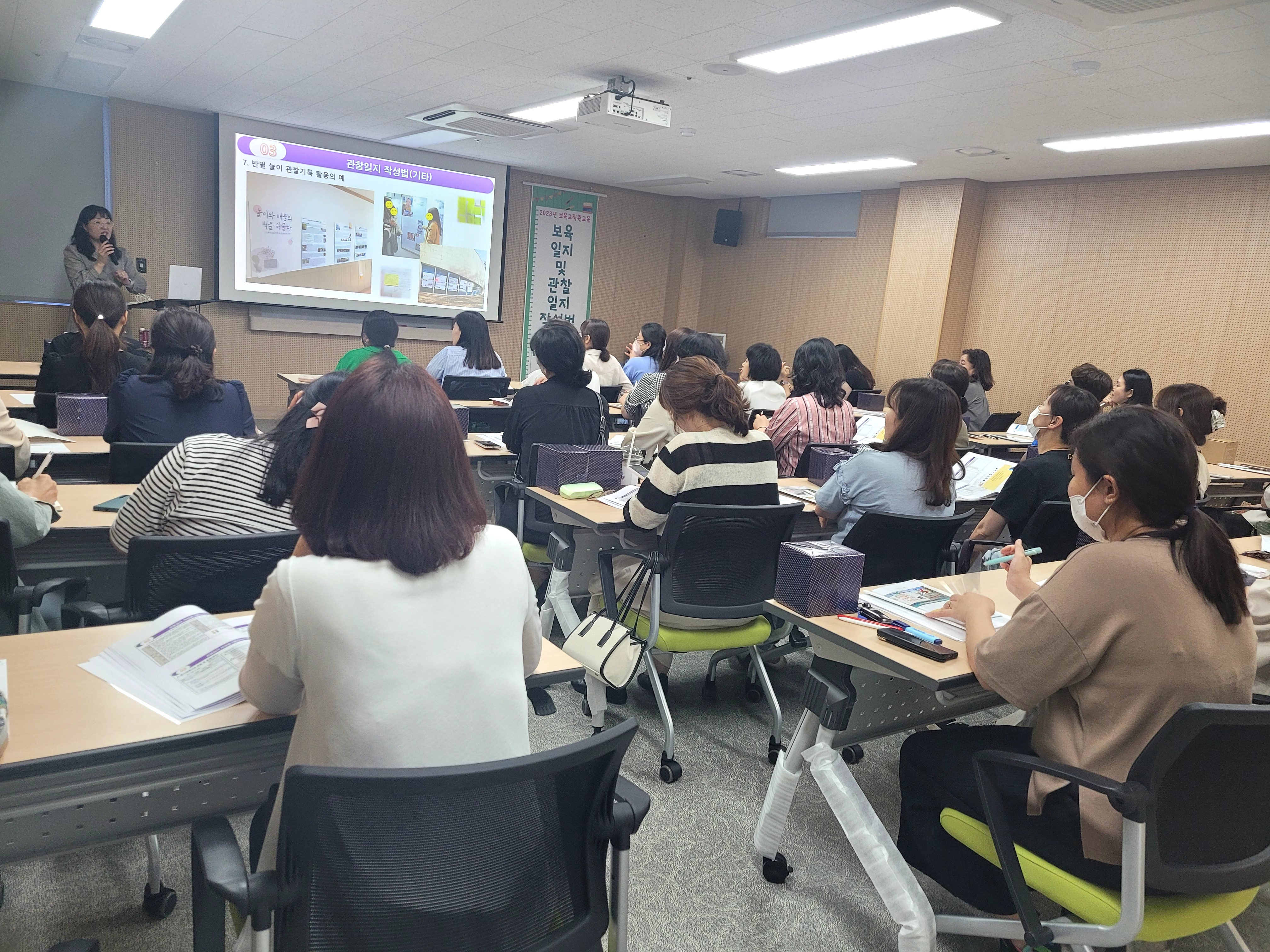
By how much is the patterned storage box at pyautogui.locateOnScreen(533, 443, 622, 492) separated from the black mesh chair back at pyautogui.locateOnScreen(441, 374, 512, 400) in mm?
2012

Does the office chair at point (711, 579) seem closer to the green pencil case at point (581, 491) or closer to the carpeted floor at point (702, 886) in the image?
the carpeted floor at point (702, 886)

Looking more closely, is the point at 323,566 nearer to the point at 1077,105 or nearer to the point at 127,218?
the point at 1077,105

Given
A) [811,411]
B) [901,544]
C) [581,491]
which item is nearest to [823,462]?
[811,411]

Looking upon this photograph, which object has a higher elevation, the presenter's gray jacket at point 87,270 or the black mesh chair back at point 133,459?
the presenter's gray jacket at point 87,270

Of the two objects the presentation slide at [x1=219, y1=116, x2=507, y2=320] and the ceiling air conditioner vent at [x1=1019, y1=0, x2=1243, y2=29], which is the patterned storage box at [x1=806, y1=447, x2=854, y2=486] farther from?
the presentation slide at [x1=219, y1=116, x2=507, y2=320]

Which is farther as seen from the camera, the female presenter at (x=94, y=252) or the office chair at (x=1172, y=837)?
the female presenter at (x=94, y=252)

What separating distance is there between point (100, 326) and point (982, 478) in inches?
160

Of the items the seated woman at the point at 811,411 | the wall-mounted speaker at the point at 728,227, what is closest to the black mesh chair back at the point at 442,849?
the seated woman at the point at 811,411

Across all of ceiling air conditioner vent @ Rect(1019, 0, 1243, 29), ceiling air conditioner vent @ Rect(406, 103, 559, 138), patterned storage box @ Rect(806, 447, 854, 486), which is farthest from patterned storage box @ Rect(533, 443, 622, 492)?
ceiling air conditioner vent @ Rect(406, 103, 559, 138)

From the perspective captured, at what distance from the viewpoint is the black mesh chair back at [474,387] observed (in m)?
5.24

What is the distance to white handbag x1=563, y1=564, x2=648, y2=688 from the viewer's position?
8.26 feet

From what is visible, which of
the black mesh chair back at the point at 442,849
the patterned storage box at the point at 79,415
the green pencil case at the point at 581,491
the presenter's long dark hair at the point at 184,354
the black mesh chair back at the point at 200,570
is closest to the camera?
the black mesh chair back at the point at 442,849

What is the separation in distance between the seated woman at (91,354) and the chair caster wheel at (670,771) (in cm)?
300

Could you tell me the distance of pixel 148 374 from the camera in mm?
3025
